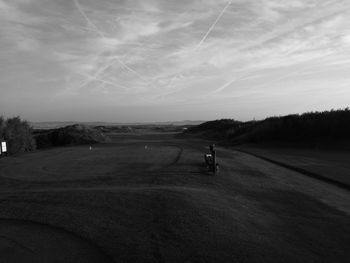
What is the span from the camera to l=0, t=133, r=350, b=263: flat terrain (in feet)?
19.4

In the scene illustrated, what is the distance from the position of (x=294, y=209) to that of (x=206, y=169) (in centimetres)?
619

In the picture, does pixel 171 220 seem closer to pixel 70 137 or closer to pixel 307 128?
pixel 307 128

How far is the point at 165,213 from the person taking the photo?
25.7 feet

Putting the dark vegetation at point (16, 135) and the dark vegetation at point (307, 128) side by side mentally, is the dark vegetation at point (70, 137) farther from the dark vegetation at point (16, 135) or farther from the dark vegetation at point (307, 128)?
the dark vegetation at point (307, 128)

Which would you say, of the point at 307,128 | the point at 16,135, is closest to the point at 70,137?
the point at 16,135

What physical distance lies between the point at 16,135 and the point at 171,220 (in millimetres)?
26283

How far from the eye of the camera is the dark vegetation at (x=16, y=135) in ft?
94.0

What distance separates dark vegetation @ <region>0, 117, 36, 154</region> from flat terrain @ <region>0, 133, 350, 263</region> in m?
17.2

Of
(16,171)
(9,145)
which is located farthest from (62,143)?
(16,171)

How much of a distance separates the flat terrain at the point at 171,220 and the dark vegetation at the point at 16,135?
1721 centimetres

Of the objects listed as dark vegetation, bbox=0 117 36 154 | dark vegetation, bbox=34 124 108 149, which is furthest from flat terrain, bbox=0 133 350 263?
dark vegetation, bbox=34 124 108 149

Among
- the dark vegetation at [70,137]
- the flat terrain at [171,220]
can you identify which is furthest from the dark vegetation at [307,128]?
the flat terrain at [171,220]

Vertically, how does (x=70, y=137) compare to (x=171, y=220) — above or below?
above

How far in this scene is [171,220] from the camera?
7.37 m
